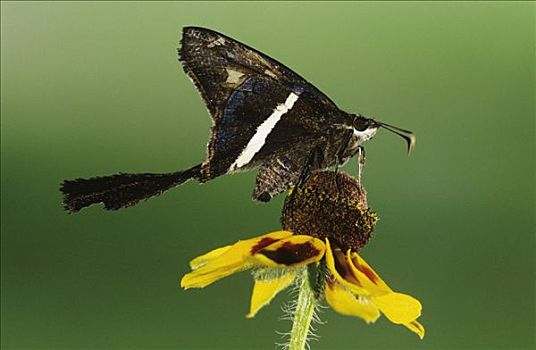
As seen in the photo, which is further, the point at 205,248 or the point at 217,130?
the point at 205,248

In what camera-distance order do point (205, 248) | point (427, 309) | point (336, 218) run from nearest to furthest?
point (336, 218), point (427, 309), point (205, 248)

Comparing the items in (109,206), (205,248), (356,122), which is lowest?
(109,206)

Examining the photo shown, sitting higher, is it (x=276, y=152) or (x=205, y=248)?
(x=205, y=248)

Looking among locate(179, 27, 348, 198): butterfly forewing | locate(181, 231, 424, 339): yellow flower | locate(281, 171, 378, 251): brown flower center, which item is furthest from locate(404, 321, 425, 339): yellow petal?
locate(179, 27, 348, 198): butterfly forewing

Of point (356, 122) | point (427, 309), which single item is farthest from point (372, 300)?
point (427, 309)

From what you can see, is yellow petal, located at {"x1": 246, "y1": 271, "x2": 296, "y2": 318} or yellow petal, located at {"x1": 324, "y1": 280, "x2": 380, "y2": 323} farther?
yellow petal, located at {"x1": 246, "y1": 271, "x2": 296, "y2": 318}

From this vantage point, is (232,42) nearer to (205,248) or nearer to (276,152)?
(276,152)

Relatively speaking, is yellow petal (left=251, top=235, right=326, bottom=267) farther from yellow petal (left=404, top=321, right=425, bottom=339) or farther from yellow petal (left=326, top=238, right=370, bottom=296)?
yellow petal (left=404, top=321, right=425, bottom=339)

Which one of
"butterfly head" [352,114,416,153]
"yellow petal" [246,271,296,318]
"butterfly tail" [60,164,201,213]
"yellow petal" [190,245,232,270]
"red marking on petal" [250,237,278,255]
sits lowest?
"yellow petal" [246,271,296,318]
